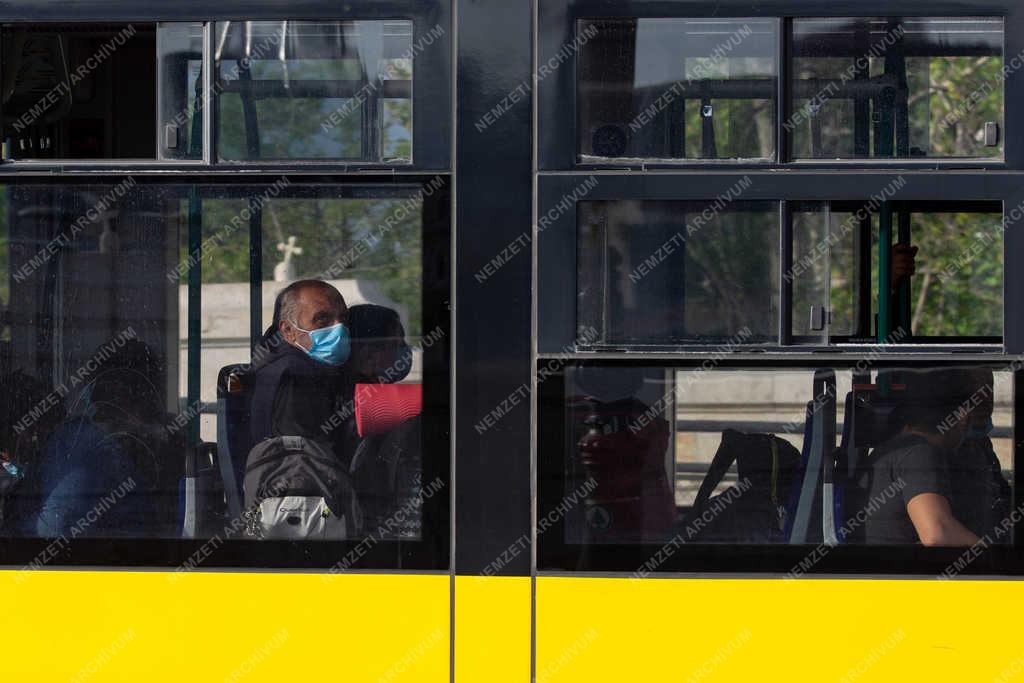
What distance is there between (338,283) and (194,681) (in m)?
1.22

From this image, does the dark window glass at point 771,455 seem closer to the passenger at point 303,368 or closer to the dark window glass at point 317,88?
the passenger at point 303,368

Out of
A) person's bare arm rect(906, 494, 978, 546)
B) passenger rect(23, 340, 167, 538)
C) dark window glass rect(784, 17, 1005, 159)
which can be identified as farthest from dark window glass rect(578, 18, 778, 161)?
passenger rect(23, 340, 167, 538)

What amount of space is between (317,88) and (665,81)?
99cm

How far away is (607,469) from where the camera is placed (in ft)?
11.5

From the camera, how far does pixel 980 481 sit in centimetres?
349

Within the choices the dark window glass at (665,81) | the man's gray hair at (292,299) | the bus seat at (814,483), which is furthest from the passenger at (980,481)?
the man's gray hair at (292,299)

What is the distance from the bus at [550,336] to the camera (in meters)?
3.46

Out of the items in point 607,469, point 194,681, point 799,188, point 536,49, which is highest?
point 536,49

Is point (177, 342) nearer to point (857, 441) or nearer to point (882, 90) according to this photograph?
point (857, 441)

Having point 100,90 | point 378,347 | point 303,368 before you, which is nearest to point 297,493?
point 303,368

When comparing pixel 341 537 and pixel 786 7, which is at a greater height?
pixel 786 7

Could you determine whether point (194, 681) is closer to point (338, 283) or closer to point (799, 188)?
point (338, 283)

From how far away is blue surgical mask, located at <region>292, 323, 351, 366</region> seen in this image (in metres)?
3.56

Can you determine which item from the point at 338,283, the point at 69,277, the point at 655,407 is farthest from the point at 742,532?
the point at 69,277
